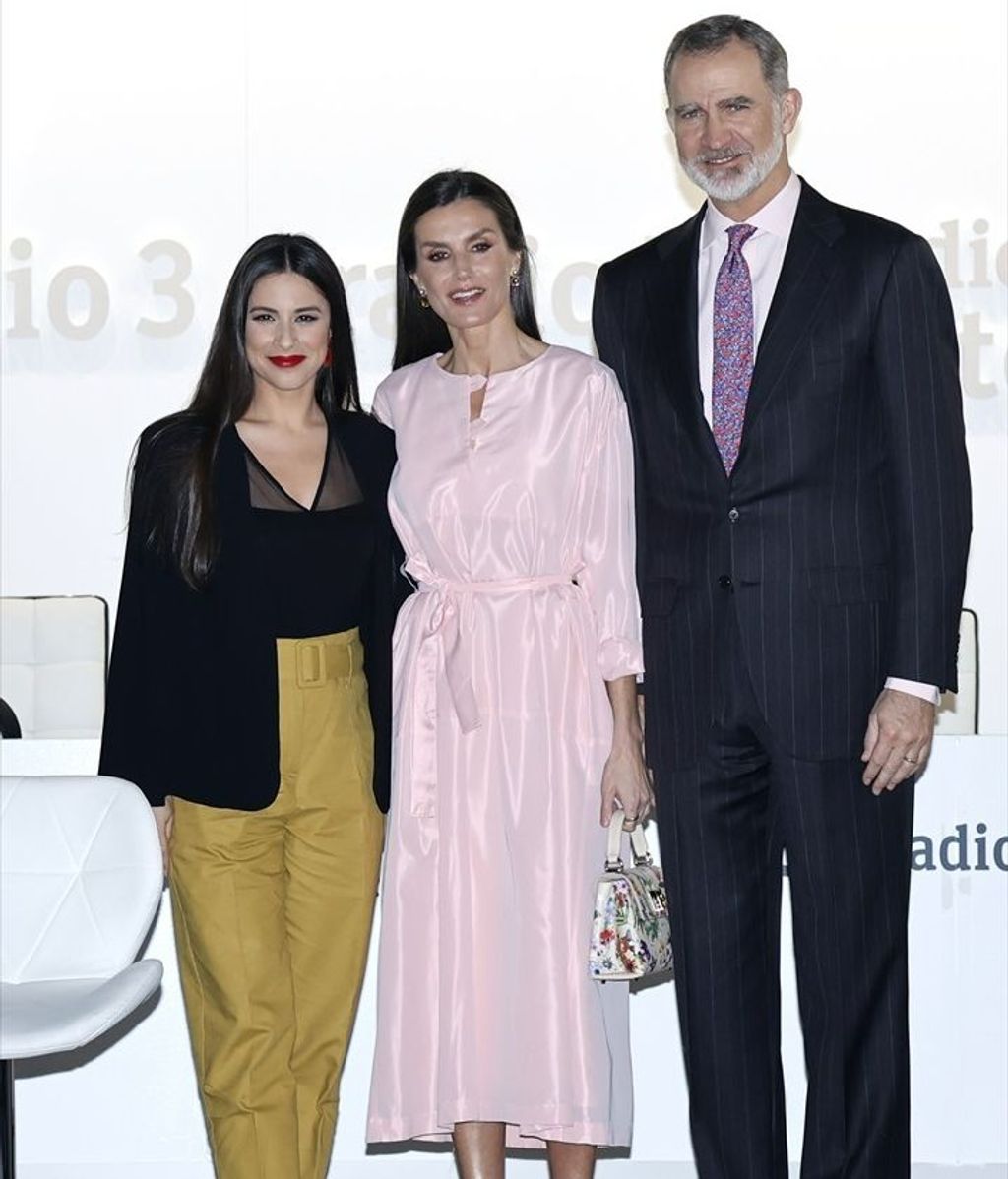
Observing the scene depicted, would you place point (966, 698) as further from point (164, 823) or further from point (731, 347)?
point (164, 823)

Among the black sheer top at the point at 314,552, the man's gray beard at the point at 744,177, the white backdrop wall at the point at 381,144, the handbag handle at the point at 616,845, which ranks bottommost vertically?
the handbag handle at the point at 616,845

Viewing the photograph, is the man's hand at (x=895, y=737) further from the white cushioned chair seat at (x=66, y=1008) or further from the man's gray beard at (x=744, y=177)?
the white cushioned chair seat at (x=66, y=1008)

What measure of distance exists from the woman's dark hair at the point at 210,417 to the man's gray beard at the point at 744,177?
24.8 inches

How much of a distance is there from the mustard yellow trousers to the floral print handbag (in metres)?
0.38

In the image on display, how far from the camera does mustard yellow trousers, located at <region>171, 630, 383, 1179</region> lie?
3088 mm

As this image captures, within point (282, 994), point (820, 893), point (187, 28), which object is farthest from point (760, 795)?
point (187, 28)

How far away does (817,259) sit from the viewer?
3051mm

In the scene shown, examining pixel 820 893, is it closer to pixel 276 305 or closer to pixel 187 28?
pixel 276 305

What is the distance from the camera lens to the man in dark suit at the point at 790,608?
299 centimetres

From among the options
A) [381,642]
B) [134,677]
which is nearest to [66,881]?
[134,677]

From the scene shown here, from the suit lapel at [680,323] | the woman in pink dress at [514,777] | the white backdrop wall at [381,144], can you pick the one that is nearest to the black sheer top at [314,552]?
the woman in pink dress at [514,777]

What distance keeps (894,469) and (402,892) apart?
1.04m

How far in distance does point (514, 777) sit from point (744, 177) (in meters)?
1.03

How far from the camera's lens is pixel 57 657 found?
5.30m
